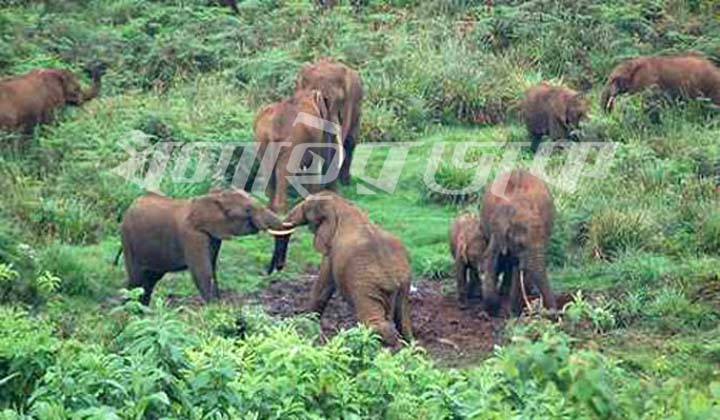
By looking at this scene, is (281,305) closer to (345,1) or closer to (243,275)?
(243,275)

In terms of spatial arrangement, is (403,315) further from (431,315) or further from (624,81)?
(624,81)

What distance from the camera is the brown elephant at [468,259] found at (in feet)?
53.4

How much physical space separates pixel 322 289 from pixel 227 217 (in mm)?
1087

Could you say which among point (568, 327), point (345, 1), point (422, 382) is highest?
point (422, 382)

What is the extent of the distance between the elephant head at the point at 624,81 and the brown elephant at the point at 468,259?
6265 mm

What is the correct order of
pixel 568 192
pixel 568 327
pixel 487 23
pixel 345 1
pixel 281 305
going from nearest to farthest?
pixel 568 327 < pixel 281 305 < pixel 568 192 < pixel 487 23 < pixel 345 1

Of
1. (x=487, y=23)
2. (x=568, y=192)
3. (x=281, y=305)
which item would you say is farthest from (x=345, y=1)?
(x=281, y=305)

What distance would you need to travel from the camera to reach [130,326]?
35.0 feet

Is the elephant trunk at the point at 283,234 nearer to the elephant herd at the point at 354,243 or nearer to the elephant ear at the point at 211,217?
the elephant herd at the point at 354,243

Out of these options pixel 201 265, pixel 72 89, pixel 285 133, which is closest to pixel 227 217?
pixel 201 265

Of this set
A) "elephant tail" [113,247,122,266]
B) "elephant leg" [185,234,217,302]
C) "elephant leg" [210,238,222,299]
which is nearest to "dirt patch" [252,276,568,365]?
"elephant leg" [210,238,222,299]

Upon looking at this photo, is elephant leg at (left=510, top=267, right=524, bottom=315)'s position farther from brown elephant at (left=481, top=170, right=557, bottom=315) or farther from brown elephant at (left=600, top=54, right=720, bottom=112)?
brown elephant at (left=600, top=54, right=720, bottom=112)

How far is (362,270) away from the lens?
14891 millimetres

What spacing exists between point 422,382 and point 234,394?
161 centimetres
